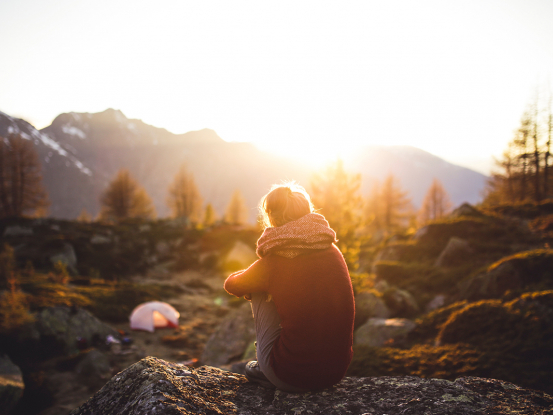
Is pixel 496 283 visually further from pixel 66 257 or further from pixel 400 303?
pixel 66 257

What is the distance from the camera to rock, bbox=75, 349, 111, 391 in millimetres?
7547

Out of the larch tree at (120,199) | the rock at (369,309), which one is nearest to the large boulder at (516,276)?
the rock at (369,309)

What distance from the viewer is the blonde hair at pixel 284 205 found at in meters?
2.60

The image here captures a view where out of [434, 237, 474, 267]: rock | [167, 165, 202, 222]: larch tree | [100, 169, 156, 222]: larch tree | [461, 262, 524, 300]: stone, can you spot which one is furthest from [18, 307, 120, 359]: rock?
[167, 165, 202, 222]: larch tree

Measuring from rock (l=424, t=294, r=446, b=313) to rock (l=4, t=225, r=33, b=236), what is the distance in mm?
33023

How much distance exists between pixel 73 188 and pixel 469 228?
664 feet

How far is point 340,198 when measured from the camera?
1146cm

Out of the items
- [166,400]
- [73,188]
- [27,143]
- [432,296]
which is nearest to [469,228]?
[432,296]

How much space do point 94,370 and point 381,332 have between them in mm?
7985

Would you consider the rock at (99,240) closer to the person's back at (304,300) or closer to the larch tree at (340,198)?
the larch tree at (340,198)

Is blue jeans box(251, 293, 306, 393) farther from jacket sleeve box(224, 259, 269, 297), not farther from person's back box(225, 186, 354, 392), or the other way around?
jacket sleeve box(224, 259, 269, 297)

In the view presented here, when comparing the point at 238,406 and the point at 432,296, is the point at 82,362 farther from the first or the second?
the point at 432,296

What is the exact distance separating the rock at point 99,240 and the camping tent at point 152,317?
17216mm

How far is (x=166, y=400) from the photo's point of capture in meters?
2.04
